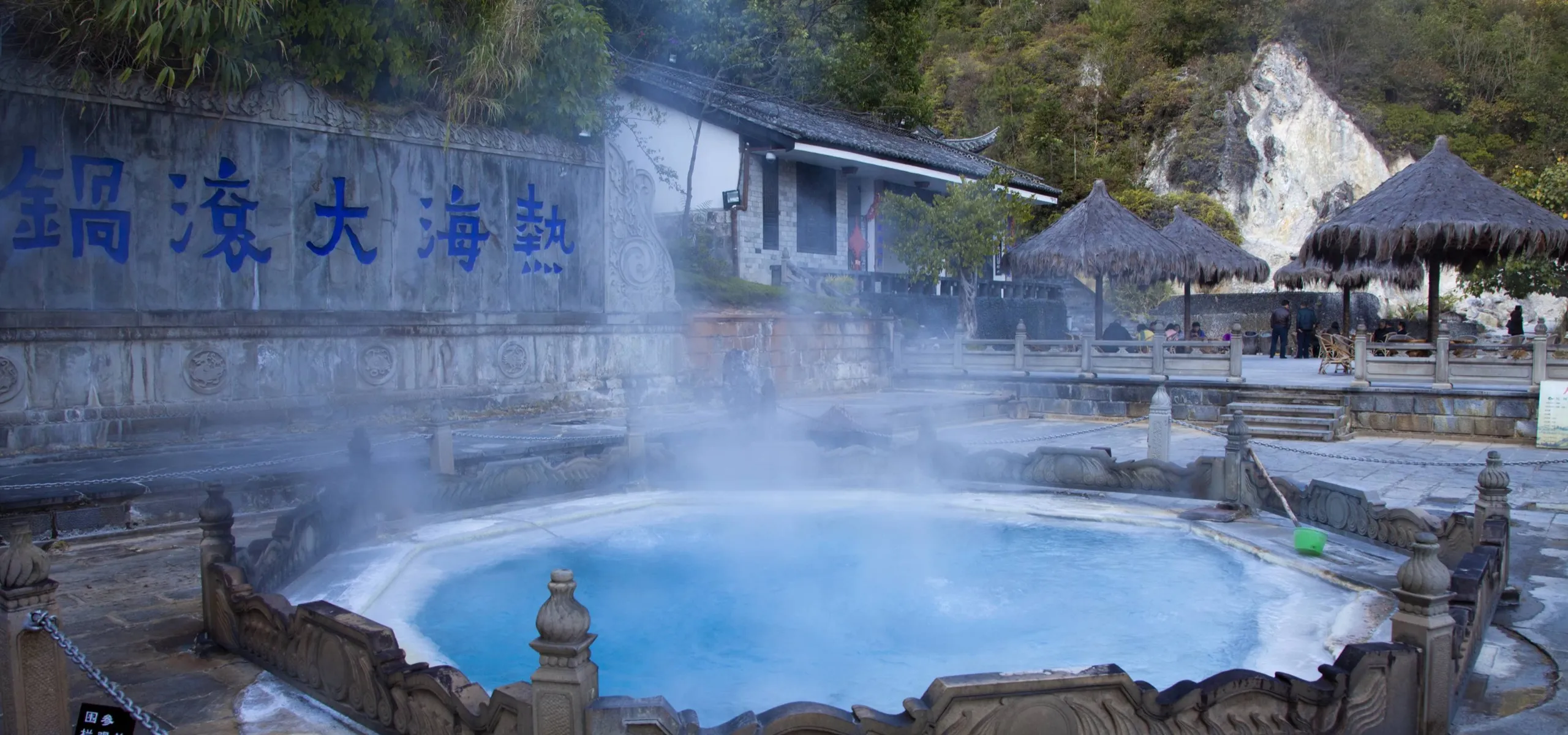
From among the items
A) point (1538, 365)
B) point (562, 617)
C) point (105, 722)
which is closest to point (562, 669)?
point (562, 617)

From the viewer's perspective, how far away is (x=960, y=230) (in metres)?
21.0

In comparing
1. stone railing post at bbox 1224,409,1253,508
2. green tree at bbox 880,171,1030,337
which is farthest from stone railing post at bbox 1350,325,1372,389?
green tree at bbox 880,171,1030,337

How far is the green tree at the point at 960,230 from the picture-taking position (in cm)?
2098

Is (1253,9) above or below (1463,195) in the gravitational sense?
above

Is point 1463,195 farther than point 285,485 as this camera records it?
Yes

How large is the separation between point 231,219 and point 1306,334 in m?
23.8

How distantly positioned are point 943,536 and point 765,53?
1789 cm

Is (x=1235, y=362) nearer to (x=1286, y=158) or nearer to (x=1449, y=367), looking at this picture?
(x=1449, y=367)

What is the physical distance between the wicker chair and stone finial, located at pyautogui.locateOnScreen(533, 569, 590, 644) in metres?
17.6

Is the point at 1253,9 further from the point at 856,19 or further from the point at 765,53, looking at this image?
the point at 765,53

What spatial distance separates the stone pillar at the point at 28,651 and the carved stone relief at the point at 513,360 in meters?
9.27

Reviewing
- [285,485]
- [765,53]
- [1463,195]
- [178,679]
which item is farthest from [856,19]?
[178,679]

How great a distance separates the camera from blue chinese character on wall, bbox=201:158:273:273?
33.7 ft

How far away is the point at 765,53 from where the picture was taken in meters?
23.6
